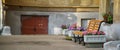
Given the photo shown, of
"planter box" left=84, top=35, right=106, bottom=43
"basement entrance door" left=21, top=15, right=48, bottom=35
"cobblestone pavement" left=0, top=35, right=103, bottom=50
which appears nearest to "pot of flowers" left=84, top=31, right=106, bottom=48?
"planter box" left=84, top=35, right=106, bottom=43

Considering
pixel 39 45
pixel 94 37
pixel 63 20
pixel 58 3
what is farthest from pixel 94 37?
pixel 63 20

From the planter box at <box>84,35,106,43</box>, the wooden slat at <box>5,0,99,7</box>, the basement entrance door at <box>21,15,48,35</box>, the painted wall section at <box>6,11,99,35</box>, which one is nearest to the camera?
the planter box at <box>84,35,106,43</box>

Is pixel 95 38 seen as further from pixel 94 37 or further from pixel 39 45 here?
pixel 39 45

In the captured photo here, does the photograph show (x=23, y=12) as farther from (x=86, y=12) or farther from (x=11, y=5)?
(x=86, y=12)

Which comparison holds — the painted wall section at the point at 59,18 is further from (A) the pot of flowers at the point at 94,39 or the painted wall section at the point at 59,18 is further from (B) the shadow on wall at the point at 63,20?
(A) the pot of flowers at the point at 94,39

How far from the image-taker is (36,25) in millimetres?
29062

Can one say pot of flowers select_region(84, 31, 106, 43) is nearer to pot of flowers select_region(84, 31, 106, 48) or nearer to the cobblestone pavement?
pot of flowers select_region(84, 31, 106, 48)

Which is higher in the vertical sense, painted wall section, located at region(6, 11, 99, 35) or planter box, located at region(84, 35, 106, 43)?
painted wall section, located at region(6, 11, 99, 35)

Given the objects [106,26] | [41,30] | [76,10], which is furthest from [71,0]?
[106,26]

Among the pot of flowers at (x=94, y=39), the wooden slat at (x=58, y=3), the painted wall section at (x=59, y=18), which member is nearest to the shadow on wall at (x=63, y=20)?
the painted wall section at (x=59, y=18)

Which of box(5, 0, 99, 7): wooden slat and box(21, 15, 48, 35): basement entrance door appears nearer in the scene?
box(5, 0, 99, 7): wooden slat

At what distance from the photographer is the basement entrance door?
94.5ft

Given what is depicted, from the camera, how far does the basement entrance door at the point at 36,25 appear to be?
94.5ft

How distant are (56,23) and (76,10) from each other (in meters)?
2.00
